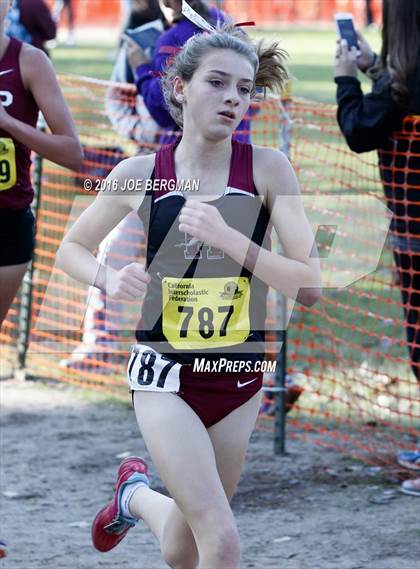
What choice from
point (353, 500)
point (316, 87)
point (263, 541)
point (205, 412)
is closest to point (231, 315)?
point (205, 412)

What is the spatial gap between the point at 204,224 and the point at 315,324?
5234mm

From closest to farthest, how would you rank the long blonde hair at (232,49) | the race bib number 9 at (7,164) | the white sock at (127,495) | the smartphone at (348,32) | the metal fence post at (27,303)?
the long blonde hair at (232,49)
the white sock at (127,495)
the race bib number 9 at (7,164)
the smartphone at (348,32)
the metal fence post at (27,303)

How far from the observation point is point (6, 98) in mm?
5035

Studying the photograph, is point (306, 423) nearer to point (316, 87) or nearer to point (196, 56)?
point (196, 56)

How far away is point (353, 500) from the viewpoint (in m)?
5.64

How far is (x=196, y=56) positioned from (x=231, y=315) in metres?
0.86

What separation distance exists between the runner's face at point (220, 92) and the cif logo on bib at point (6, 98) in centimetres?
145

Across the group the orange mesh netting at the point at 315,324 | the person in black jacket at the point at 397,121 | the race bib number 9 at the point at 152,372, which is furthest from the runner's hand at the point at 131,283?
the person in black jacket at the point at 397,121

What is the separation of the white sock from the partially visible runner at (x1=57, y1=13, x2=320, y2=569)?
53 centimetres

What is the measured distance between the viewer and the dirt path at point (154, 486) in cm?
496

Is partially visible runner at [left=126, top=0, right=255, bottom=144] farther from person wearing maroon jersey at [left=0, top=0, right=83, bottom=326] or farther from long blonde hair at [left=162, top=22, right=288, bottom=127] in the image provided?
long blonde hair at [left=162, top=22, right=288, bottom=127]

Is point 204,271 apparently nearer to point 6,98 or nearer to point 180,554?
point 180,554

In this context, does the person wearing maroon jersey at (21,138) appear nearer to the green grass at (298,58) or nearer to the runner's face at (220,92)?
the runner's face at (220,92)

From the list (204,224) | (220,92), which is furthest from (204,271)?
(220,92)
